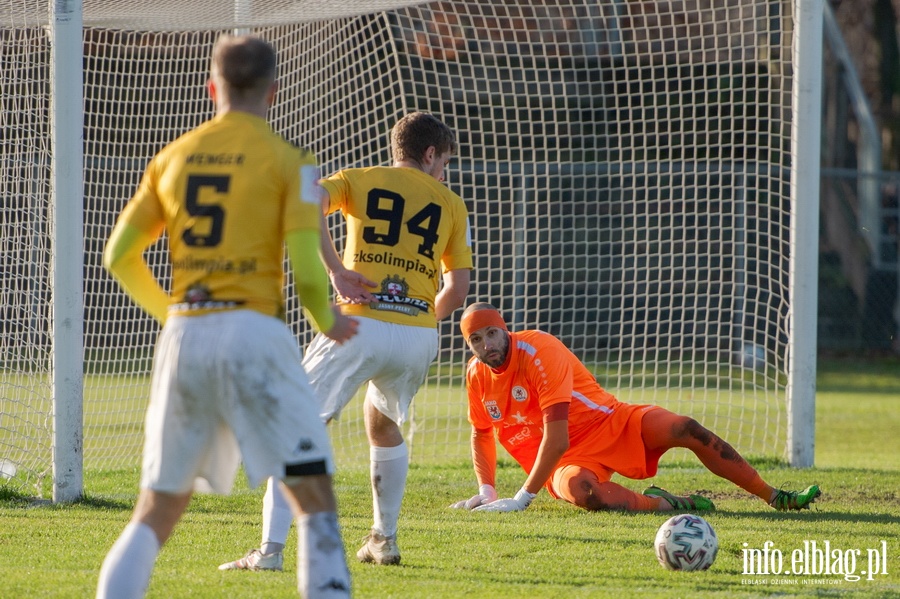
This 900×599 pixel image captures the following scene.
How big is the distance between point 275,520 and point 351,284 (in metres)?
1.00

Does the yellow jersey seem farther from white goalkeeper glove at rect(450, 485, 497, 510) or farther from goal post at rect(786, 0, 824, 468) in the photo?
goal post at rect(786, 0, 824, 468)

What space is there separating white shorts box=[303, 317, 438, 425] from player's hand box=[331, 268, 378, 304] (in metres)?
0.11

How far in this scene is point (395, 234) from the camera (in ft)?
15.4

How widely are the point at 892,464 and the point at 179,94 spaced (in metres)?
7.54

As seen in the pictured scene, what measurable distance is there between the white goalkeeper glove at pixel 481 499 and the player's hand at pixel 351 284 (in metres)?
2.34

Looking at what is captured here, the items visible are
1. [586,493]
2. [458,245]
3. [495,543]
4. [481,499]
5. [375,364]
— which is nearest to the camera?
[375,364]

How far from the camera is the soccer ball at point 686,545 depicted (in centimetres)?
477

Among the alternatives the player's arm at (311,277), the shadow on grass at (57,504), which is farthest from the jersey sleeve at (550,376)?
the player's arm at (311,277)

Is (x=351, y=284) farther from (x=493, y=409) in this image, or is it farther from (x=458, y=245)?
(x=493, y=409)

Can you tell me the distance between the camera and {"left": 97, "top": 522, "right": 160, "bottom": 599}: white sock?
309cm

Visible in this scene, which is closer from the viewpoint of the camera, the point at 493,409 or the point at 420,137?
the point at 420,137

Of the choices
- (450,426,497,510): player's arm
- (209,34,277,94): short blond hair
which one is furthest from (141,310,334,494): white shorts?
(450,426,497,510): player's arm

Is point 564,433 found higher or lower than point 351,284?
lower

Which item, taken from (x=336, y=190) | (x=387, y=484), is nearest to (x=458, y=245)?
(x=336, y=190)
